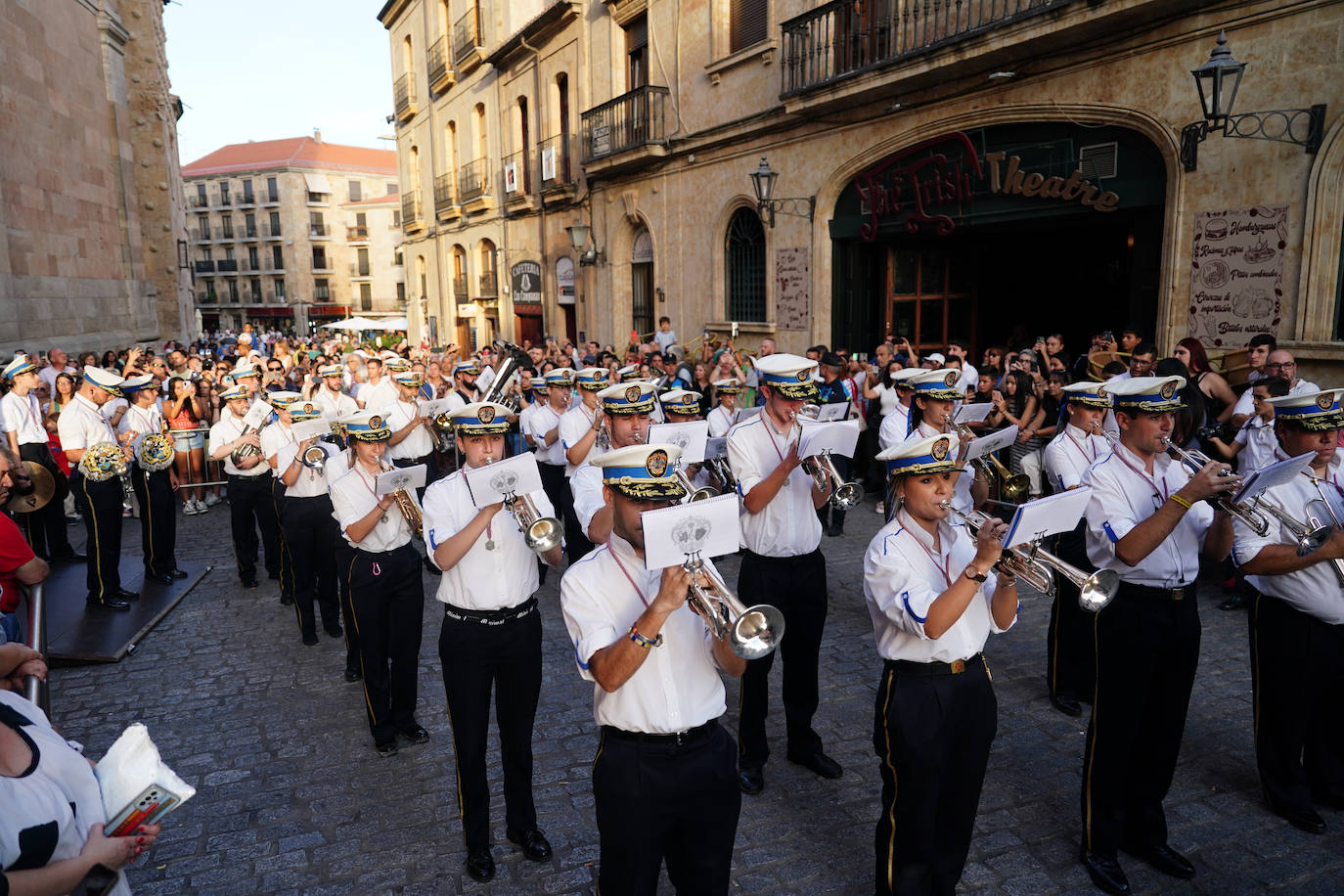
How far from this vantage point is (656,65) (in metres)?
19.4

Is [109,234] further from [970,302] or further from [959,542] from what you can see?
[959,542]

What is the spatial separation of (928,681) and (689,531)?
4.84ft

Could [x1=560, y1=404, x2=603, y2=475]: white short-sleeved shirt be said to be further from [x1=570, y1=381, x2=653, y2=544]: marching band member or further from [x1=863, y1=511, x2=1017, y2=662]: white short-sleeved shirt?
[x1=863, y1=511, x2=1017, y2=662]: white short-sleeved shirt

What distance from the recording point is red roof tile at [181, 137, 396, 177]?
70000mm

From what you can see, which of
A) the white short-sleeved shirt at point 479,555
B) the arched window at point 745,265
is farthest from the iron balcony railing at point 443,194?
the white short-sleeved shirt at point 479,555

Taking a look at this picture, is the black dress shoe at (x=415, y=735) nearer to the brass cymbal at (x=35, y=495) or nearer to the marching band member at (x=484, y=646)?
the marching band member at (x=484, y=646)

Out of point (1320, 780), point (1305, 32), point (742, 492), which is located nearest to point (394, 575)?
point (742, 492)

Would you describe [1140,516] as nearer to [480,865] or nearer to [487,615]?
[487,615]

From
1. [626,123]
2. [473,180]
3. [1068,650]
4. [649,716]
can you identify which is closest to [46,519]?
[649,716]

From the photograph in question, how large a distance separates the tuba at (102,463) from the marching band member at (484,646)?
5.61m

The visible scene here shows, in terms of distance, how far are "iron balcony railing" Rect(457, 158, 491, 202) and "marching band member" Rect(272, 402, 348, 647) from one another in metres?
23.7

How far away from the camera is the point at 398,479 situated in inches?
203

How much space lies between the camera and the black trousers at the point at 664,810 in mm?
3027

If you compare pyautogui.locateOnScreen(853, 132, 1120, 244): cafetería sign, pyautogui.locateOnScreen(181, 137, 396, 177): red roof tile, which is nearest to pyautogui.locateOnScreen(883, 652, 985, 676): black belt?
pyautogui.locateOnScreen(853, 132, 1120, 244): cafetería sign
